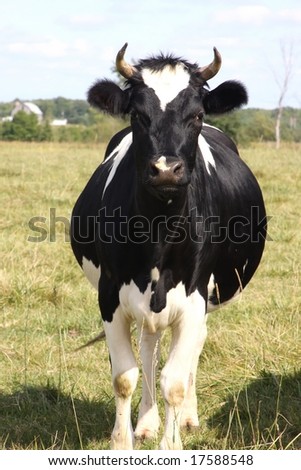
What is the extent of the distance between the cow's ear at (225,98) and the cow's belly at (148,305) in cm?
A: 106

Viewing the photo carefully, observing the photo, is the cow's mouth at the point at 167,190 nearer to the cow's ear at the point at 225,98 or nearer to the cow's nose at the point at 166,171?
the cow's nose at the point at 166,171

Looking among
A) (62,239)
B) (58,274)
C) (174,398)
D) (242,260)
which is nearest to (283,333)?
(242,260)

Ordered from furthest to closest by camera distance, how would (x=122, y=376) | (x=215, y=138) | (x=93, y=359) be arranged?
(x=215, y=138), (x=93, y=359), (x=122, y=376)

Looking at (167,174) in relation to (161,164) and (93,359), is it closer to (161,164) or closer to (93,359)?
(161,164)

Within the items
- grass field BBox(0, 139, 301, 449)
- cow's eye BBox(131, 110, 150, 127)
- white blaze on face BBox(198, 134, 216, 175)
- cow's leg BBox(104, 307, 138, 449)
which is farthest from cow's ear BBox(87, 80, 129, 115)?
grass field BBox(0, 139, 301, 449)

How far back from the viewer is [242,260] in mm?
5695

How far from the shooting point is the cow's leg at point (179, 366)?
14.3 ft

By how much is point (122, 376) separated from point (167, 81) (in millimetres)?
1612

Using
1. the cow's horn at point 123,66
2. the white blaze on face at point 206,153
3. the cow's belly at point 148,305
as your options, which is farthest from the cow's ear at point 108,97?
the cow's belly at point 148,305

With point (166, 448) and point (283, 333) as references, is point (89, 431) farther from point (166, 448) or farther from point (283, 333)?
point (283, 333)

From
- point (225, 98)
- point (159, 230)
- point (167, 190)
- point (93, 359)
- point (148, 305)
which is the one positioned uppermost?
point (225, 98)

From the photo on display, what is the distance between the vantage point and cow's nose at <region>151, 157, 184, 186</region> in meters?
3.83

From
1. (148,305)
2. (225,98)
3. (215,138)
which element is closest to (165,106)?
(225,98)

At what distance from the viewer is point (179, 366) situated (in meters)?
4.37
